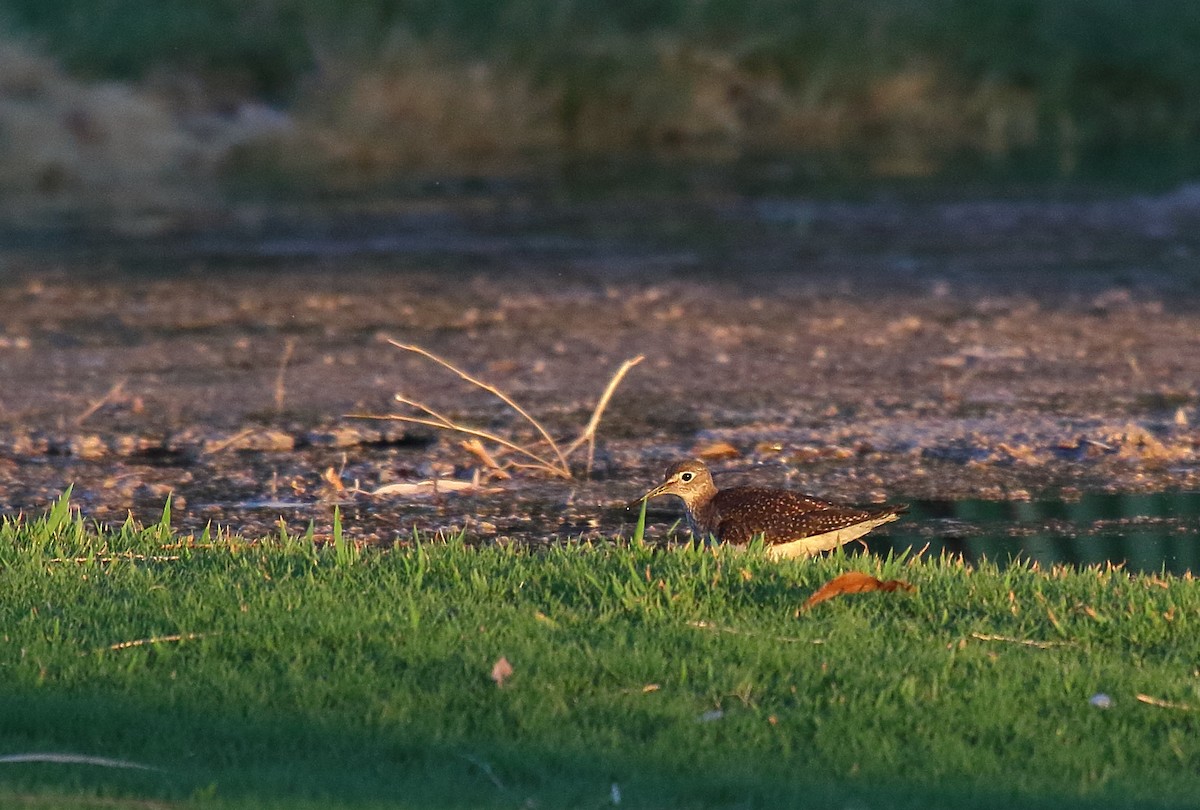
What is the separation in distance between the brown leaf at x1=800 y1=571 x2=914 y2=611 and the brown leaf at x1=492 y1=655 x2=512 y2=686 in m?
1.18

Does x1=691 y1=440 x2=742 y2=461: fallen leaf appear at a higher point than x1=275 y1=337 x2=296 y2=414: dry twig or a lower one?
higher

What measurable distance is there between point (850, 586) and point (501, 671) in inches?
56.4

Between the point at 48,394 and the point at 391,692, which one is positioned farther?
the point at 48,394

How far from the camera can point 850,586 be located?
23.1ft

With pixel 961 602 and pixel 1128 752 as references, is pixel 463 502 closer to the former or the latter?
pixel 961 602

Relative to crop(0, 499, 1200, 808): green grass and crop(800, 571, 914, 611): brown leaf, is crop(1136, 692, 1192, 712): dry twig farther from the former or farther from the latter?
crop(800, 571, 914, 611): brown leaf

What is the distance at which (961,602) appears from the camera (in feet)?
23.1

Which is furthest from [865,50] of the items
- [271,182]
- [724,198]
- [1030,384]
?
[1030,384]

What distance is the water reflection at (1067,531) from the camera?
340 inches

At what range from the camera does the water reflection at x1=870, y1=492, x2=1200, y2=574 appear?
8.65 m

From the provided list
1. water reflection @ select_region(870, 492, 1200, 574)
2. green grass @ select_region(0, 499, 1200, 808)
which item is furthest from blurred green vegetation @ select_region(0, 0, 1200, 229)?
green grass @ select_region(0, 499, 1200, 808)

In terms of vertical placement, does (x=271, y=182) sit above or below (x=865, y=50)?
below

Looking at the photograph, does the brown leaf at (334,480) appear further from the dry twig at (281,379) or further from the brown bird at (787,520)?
the brown bird at (787,520)

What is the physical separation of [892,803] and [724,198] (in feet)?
64.2
